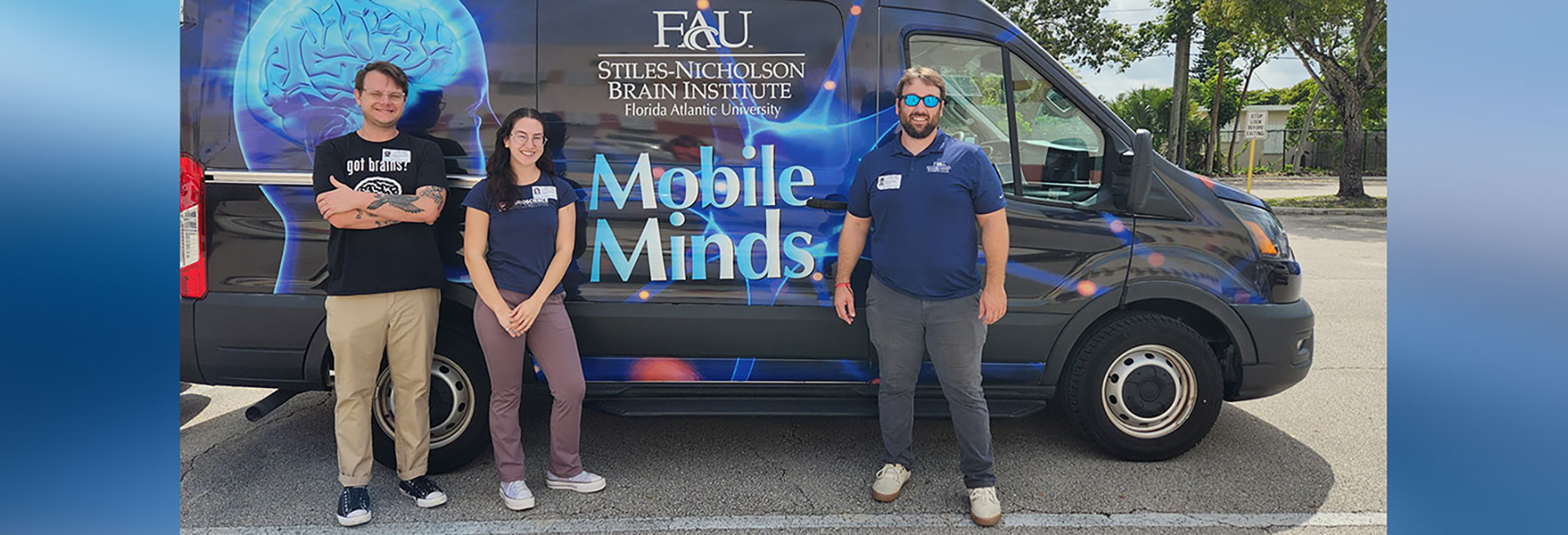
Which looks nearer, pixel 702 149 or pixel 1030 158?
pixel 702 149

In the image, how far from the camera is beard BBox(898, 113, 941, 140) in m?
3.53

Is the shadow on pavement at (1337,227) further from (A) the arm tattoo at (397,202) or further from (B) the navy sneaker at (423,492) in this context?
(A) the arm tattoo at (397,202)

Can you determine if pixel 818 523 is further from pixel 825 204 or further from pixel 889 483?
pixel 825 204

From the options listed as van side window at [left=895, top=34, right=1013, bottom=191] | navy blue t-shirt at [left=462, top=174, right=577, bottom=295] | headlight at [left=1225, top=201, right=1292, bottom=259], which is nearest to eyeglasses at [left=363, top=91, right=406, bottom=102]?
navy blue t-shirt at [left=462, top=174, right=577, bottom=295]

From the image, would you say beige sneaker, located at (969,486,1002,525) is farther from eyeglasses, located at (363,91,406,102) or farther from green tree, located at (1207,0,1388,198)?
green tree, located at (1207,0,1388,198)

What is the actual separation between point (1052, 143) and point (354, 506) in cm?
324

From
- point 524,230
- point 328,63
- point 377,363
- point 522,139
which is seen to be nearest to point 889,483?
point 524,230

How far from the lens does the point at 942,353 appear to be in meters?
3.67

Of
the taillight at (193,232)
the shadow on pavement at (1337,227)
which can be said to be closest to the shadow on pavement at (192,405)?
the taillight at (193,232)

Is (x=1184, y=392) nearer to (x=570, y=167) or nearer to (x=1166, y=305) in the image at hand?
(x=1166, y=305)

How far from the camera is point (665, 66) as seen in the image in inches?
153

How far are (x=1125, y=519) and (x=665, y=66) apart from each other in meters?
2.60

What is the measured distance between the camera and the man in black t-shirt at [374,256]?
11.4ft

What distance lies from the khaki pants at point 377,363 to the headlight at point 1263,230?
347cm
